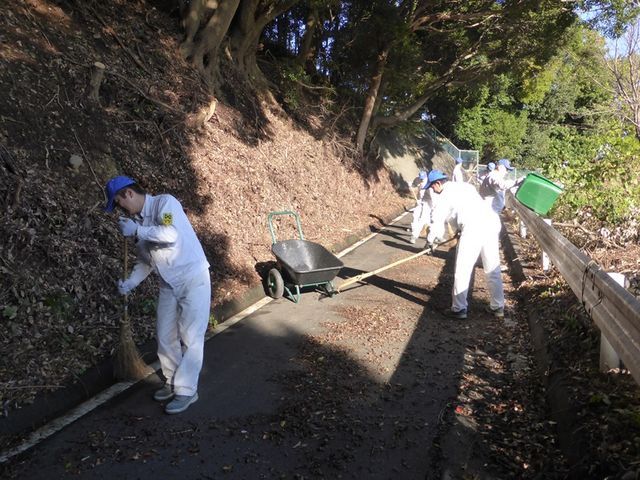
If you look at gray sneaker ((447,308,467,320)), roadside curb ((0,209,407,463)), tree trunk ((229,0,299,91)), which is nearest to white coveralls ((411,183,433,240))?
tree trunk ((229,0,299,91))

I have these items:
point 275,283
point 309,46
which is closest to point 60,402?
point 275,283

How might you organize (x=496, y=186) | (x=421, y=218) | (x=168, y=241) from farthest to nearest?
(x=421, y=218) < (x=496, y=186) < (x=168, y=241)

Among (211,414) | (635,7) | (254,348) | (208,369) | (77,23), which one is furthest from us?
(635,7)

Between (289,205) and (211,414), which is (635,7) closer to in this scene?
(289,205)

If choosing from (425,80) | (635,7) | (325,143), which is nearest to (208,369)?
(325,143)

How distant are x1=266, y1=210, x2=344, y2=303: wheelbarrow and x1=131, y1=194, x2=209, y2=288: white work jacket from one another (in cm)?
280

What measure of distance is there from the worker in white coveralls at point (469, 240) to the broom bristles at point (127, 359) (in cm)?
401

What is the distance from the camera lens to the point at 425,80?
66.2ft

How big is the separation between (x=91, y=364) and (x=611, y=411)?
4.25m

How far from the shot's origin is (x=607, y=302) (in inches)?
151

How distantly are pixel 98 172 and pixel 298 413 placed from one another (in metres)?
4.41

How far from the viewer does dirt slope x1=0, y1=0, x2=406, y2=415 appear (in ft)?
15.8

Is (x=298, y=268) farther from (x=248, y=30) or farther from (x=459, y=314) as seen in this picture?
(x=248, y=30)

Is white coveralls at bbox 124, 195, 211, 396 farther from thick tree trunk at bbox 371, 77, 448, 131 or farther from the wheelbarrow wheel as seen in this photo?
thick tree trunk at bbox 371, 77, 448, 131
